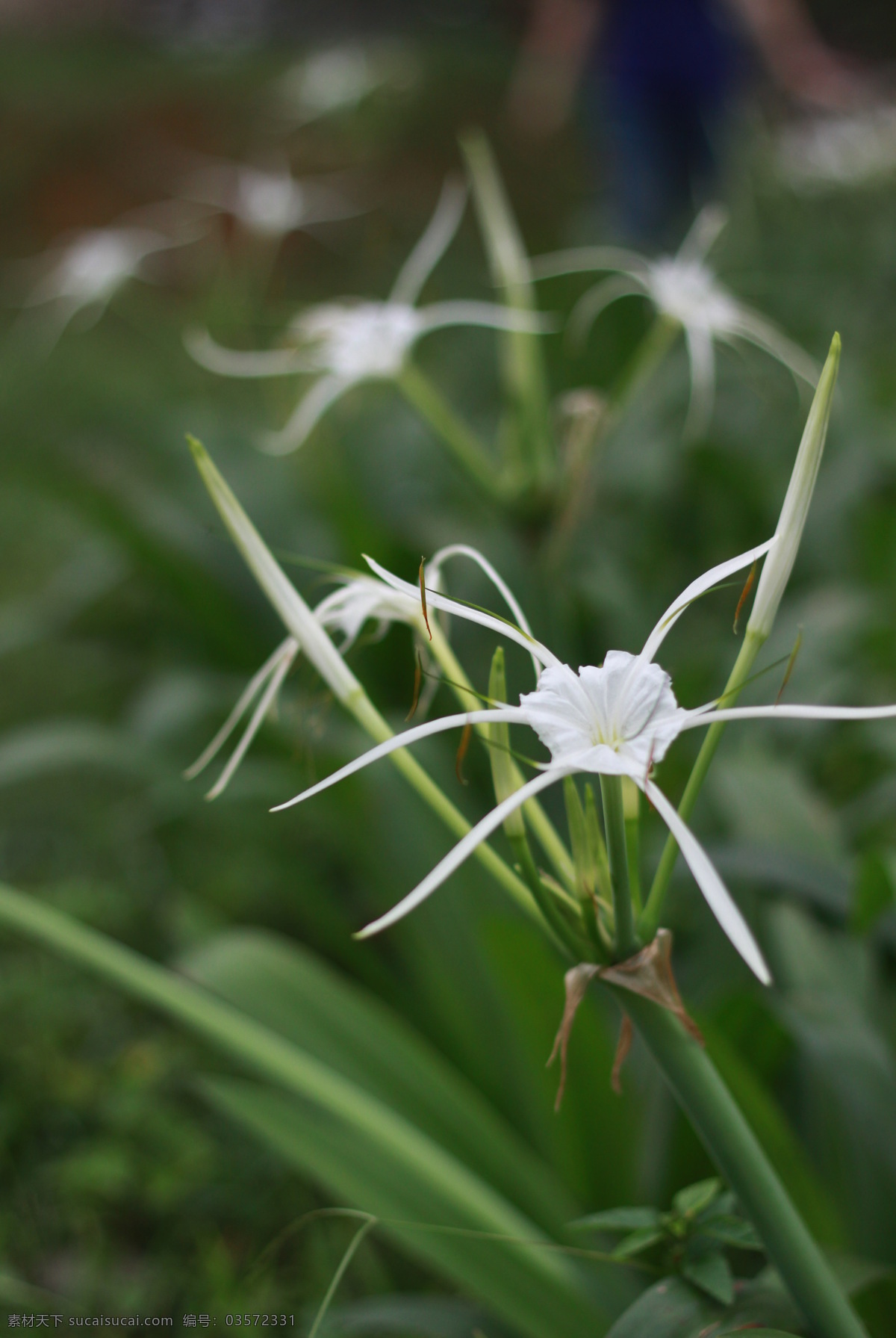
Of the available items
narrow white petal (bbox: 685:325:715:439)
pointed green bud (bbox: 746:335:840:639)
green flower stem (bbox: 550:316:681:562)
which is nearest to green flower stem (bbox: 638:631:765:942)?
pointed green bud (bbox: 746:335:840:639)

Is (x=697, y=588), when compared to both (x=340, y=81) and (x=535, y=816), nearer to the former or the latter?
(x=535, y=816)

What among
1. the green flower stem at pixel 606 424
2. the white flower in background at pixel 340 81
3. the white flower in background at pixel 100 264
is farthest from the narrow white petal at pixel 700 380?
the white flower in background at pixel 340 81

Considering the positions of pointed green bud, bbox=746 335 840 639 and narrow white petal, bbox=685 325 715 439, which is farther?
narrow white petal, bbox=685 325 715 439

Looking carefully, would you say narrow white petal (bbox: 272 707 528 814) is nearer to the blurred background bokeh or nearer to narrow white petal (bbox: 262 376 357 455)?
the blurred background bokeh

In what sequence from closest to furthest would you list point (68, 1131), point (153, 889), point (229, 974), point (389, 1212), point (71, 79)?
point (389, 1212), point (229, 974), point (68, 1131), point (153, 889), point (71, 79)

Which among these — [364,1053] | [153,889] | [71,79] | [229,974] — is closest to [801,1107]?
[364,1053]

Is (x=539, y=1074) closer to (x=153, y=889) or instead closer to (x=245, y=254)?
(x=153, y=889)

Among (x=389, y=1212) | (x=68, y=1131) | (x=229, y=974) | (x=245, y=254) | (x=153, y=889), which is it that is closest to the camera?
(x=389, y=1212)
